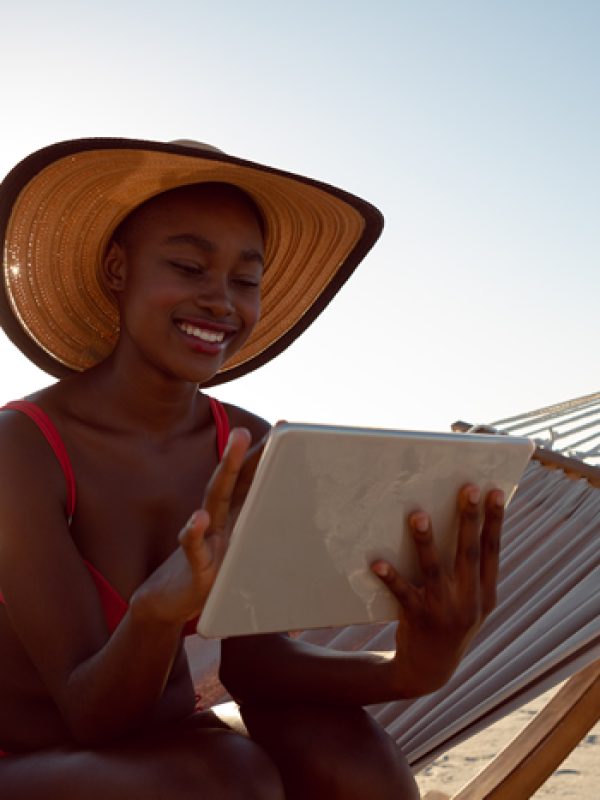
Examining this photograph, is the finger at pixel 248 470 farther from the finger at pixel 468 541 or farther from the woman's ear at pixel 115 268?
the woman's ear at pixel 115 268

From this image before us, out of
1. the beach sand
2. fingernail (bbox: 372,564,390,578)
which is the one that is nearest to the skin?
fingernail (bbox: 372,564,390,578)

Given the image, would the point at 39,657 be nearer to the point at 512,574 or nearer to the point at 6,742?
the point at 6,742

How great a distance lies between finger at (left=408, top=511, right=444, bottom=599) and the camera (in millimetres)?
1047

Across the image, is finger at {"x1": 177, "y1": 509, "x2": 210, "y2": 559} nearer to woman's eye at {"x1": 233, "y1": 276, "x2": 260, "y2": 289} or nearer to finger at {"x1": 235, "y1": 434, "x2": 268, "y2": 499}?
finger at {"x1": 235, "y1": 434, "x2": 268, "y2": 499}

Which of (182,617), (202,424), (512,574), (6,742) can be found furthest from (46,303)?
(512,574)

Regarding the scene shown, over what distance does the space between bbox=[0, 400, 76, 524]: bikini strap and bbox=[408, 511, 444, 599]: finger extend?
486mm

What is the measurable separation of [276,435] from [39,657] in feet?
1.58

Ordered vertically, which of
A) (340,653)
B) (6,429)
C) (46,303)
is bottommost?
(340,653)

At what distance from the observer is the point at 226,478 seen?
90 centimetres

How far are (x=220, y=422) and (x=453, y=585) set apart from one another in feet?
1.86

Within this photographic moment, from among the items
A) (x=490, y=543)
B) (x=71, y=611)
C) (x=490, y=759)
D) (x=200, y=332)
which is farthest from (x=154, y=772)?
(x=490, y=759)

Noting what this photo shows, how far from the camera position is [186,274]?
133 centimetres

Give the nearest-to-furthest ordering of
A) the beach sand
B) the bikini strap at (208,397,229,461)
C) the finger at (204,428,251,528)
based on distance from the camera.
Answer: the finger at (204,428,251,528), the bikini strap at (208,397,229,461), the beach sand

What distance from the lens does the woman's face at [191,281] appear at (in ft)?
4.36
